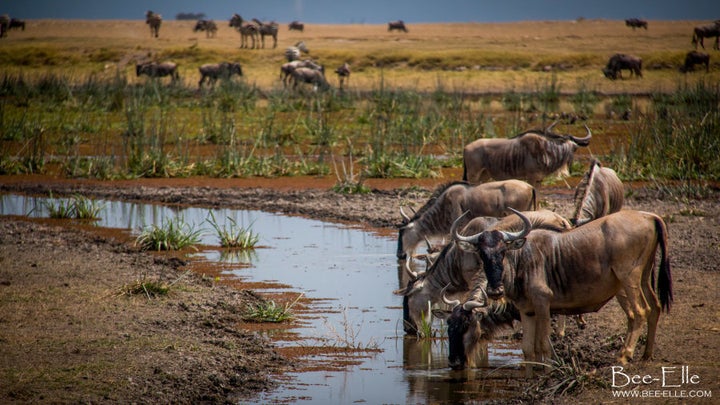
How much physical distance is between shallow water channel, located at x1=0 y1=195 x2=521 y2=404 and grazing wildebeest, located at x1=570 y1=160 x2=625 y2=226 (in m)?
2.10

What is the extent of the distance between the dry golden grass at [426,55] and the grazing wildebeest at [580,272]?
72.4ft

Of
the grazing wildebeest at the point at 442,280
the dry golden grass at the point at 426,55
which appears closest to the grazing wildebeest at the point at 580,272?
the grazing wildebeest at the point at 442,280

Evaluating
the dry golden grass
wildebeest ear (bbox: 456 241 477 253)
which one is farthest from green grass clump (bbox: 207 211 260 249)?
the dry golden grass

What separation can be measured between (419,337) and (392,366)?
34.2 inches

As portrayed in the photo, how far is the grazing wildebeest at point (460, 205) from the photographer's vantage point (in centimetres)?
1008

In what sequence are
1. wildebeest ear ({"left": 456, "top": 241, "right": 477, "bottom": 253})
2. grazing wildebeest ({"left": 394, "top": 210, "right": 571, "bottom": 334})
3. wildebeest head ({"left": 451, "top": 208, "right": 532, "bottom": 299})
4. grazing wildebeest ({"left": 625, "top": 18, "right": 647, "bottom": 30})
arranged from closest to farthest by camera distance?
wildebeest head ({"left": 451, "top": 208, "right": 532, "bottom": 299}), wildebeest ear ({"left": 456, "top": 241, "right": 477, "bottom": 253}), grazing wildebeest ({"left": 394, "top": 210, "right": 571, "bottom": 334}), grazing wildebeest ({"left": 625, "top": 18, "right": 647, "bottom": 30})

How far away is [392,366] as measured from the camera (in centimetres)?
762

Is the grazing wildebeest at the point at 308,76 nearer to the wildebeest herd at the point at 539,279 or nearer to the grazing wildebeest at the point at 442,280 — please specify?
the wildebeest herd at the point at 539,279

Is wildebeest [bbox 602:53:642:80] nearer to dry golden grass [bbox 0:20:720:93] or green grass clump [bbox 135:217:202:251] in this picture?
dry golden grass [bbox 0:20:720:93]

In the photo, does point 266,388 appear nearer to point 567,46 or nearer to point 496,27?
point 567,46

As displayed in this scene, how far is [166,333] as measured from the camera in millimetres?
7918

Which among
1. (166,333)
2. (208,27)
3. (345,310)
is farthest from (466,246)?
(208,27)

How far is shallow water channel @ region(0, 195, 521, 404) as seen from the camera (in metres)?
7.01

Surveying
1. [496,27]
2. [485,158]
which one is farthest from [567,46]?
[485,158]
